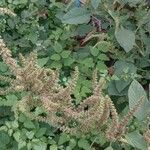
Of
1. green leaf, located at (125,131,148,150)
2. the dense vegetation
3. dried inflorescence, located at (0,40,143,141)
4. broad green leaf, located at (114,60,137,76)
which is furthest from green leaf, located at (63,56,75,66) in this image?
green leaf, located at (125,131,148,150)

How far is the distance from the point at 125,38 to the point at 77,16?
0.93 feet

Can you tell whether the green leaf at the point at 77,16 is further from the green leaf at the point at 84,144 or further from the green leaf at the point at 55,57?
the green leaf at the point at 84,144

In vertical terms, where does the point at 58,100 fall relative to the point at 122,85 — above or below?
above

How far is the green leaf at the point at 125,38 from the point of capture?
2280 mm

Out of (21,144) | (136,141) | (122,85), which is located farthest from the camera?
(122,85)

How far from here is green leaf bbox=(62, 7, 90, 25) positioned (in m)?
2.36

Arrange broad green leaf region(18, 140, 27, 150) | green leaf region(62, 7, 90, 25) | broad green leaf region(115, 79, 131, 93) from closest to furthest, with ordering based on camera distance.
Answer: broad green leaf region(18, 140, 27, 150) < broad green leaf region(115, 79, 131, 93) < green leaf region(62, 7, 90, 25)

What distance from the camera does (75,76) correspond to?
5.70ft

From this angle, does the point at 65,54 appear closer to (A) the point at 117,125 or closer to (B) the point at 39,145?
(B) the point at 39,145

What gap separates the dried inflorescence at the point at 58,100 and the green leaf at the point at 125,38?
0.50 metres

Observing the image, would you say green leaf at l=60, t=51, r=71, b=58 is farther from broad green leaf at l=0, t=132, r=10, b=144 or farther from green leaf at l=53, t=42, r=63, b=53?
broad green leaf at l=0, t=132, r=10, b=144

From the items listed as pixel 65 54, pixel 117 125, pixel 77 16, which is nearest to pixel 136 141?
pixel 117 125

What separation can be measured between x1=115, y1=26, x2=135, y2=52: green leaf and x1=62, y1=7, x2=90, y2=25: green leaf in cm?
18

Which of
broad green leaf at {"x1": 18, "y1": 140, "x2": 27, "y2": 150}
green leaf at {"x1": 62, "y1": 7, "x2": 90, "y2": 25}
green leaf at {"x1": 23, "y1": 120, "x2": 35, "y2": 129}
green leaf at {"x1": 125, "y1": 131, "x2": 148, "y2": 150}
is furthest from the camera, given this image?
green leaf at {"x1": 62, "y1": 7, "x2": 90, "y2": 25}
